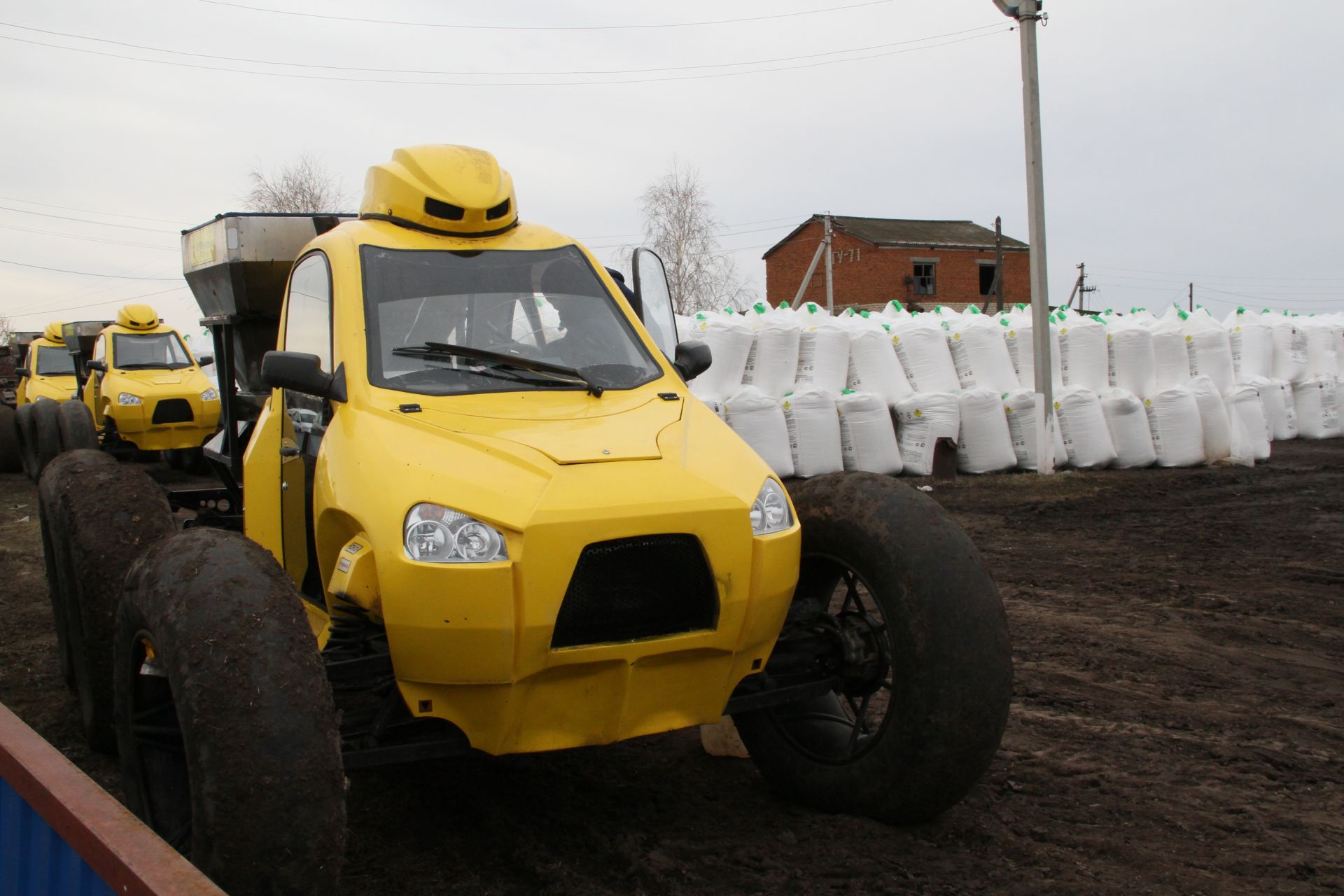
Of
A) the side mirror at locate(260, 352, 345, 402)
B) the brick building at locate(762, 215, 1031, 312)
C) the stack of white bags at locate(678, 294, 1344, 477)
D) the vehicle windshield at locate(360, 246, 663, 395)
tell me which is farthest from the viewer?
the brick building at locate(762, 215, 1031, 312)

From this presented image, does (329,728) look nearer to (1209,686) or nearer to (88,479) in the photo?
(88,479)

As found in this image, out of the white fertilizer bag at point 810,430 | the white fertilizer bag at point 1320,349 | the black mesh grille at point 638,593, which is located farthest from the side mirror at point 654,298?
the white fertilizer bag at point 1320,349

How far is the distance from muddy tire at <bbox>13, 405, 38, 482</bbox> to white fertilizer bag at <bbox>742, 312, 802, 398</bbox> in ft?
25.4

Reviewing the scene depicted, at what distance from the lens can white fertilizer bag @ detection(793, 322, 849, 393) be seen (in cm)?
1248

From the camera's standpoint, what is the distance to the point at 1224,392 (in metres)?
13.9

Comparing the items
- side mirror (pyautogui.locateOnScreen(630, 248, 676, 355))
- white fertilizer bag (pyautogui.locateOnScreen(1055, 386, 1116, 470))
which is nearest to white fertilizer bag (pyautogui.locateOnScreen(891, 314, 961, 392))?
white fertilizer bag (pyautogui.locateOnScreen(1055, 386, 1116, 470))

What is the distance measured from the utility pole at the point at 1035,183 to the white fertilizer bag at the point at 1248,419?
2.61m

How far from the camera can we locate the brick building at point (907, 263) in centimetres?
4622

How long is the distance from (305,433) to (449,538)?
1.22 metres

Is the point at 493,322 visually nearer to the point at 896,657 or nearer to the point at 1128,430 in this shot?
the point at 896,657

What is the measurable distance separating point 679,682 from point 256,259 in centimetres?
345

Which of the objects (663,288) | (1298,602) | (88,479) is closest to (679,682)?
(663,288)

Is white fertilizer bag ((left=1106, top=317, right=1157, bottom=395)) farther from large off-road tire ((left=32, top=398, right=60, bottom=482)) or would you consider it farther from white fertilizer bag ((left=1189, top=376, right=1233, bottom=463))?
large off-road tire ((left=32, top=398, right=60, bottom=482))

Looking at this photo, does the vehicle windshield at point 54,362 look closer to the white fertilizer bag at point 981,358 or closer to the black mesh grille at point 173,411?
the black mesh grille at point 173,411
